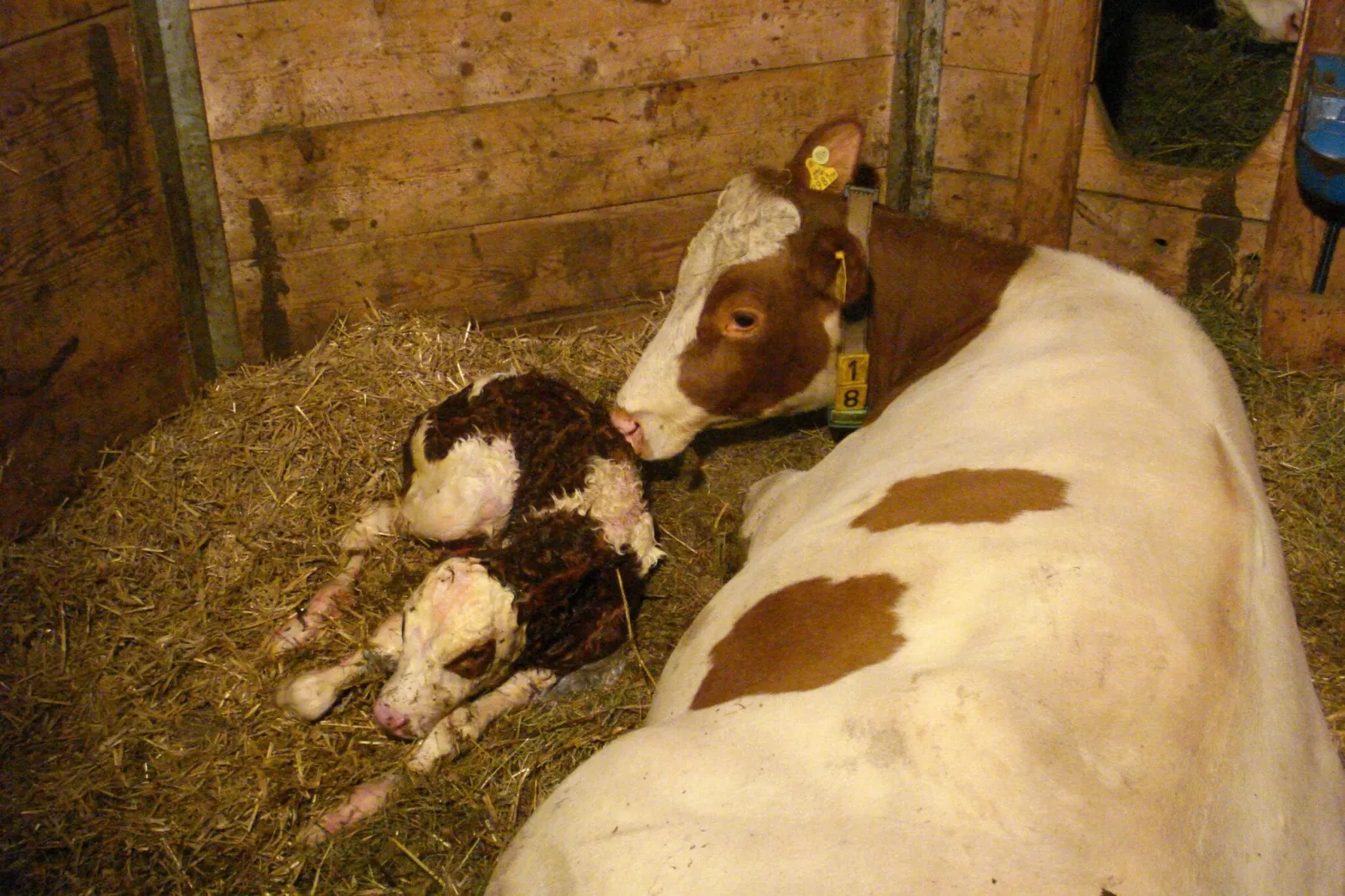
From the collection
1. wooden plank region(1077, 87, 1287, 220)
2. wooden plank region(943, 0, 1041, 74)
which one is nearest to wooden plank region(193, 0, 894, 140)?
wooden plank region(943, 0, 1041, 74)

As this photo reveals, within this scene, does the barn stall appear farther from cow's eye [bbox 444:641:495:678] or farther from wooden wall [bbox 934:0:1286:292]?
cow's eye [bbox 444:641:495:678]

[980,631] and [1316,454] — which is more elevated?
[980,631]

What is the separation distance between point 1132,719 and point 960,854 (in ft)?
1.54

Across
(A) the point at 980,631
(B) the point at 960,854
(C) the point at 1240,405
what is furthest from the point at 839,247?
(B) the point at 960,854

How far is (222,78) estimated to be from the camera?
4.23 m

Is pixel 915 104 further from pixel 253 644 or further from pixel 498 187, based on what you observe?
pixel 253 644

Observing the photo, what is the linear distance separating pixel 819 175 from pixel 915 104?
151 centimetres

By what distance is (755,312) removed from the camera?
3857 mm

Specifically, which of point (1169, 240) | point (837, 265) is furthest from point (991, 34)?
point (837, 265)

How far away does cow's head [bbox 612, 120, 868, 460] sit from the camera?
3.85m

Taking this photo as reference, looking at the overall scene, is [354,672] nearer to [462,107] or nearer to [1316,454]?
[462,107]

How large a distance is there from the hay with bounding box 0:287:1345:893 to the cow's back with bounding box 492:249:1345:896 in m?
0.87

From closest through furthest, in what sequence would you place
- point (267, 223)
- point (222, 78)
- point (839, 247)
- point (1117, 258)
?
1. point (839, 247)
2. point (222, 78)
3. point (267, 223)
4. point (1117, 258)

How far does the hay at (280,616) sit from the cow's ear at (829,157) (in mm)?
1233
